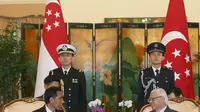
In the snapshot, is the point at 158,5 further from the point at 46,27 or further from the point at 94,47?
the point at 46,27

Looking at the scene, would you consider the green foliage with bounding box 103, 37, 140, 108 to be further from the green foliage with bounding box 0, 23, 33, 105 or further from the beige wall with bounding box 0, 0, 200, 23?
the green foliage with bounding box 0, 23, 33, 105

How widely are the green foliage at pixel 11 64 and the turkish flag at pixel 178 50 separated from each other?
6.79 feet

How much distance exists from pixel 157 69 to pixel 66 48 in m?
0.97

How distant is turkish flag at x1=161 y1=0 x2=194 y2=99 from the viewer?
5.02 meters

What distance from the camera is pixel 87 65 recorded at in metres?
6.07

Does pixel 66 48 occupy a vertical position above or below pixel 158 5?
below

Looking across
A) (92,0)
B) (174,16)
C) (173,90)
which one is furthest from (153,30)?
(173,90)

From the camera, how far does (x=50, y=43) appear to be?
17.1 ft

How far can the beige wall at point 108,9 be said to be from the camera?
658 cm

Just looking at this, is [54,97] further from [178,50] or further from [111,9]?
[111,9]

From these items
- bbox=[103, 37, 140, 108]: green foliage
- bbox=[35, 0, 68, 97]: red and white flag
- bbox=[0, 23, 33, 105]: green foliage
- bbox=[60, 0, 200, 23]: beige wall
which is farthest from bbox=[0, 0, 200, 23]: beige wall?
bbox=[35, 0, 68, 97]: red and white flag

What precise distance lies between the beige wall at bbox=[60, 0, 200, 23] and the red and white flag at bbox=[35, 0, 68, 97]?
1531mm

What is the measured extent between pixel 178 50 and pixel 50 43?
5.35 ft

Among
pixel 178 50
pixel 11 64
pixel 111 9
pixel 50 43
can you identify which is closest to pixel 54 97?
pixel 50 43
